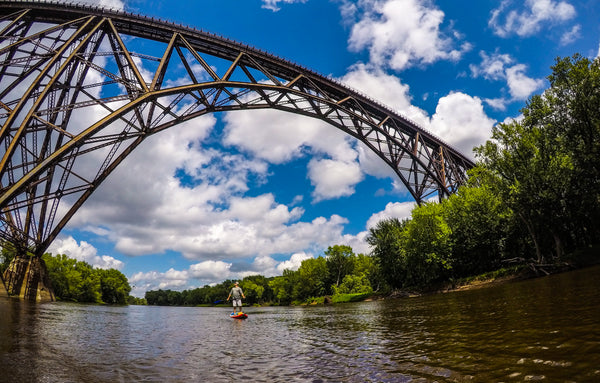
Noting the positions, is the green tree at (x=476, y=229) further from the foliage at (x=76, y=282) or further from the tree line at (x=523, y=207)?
the foliage at (x=76, y=282)

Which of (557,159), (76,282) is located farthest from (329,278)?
(76,282)

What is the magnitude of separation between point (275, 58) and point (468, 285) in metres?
29.4

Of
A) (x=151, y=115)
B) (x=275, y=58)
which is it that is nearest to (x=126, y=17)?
(x=151, y=115)

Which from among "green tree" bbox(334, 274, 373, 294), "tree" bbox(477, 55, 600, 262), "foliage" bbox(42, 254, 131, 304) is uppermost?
"tree" bbox(477, 55, 600, 262)

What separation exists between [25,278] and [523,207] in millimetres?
40516

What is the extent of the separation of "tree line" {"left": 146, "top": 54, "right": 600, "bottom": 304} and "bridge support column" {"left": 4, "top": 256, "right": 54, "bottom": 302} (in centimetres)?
3624

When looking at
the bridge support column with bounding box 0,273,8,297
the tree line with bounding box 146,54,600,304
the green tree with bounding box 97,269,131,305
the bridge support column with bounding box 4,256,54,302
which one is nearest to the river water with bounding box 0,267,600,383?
the bridge support column with bounding box 0,273,8,297

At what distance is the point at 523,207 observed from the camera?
86.2 ft

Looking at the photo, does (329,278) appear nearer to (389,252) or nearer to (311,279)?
(311,279)

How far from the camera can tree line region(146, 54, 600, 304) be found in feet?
82.6

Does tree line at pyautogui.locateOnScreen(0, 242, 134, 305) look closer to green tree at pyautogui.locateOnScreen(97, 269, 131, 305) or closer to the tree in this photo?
green tree at pyautogui.locateOnScreen(97, 269, 131, 305)

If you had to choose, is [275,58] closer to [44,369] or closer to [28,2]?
[28,2]

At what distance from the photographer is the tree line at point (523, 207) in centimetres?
2519

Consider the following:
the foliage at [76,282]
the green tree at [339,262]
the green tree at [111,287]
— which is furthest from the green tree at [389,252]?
the green tree at [111,287]
